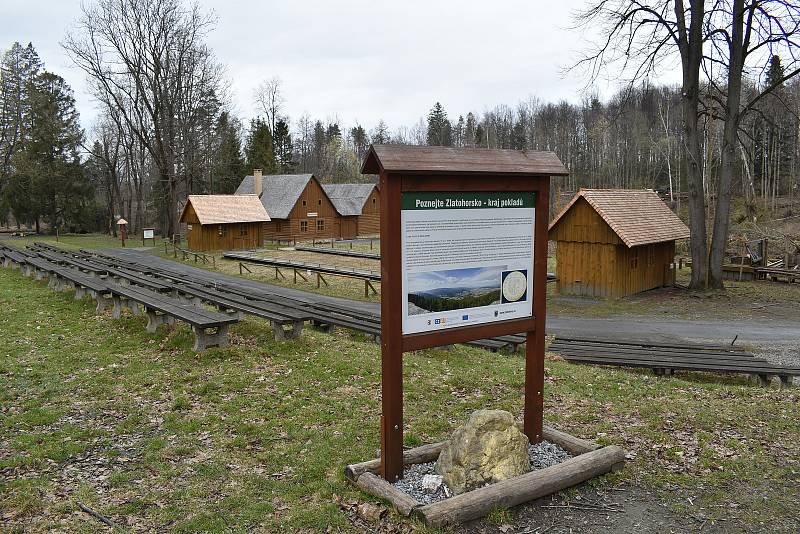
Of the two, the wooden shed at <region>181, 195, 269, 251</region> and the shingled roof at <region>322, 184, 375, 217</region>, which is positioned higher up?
the shingled roof at <region>322, 184, 375, 217</region>

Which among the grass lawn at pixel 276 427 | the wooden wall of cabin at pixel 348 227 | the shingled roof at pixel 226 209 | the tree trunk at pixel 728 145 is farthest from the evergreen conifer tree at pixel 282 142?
the grass lawn at pixel 276 427

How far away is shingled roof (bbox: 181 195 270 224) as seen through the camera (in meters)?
41.6

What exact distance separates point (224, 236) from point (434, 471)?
130 feet

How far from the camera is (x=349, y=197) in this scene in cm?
5784

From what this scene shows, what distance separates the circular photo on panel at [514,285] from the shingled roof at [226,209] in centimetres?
3773

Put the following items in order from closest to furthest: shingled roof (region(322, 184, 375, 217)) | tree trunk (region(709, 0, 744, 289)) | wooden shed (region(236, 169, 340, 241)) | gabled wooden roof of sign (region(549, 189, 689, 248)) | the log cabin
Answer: gabled wooden roof of sign (region(549, 189, 689, 248)) → tree trunk (region(709, 0, 744, 289)) → wooden shed (region(236, 169, 340, 241)) → the log cabin → shingled roof (region(322, 184, 375, 217))

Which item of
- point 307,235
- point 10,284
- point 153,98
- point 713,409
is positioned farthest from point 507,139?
point 713,409

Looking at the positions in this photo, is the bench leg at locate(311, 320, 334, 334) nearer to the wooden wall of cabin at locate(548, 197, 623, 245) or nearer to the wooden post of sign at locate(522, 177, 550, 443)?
the wooden post of sign at locate(522, 177, 550, 443)

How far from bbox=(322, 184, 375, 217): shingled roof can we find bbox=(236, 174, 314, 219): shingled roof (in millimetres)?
4860

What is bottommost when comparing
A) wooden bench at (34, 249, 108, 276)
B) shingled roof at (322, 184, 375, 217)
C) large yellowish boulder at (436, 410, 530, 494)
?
large yellowish boulder at (436, 410, 530, 494)

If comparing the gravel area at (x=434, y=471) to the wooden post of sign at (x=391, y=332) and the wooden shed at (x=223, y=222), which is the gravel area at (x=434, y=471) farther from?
the wooden shed at (x=223, y=222)

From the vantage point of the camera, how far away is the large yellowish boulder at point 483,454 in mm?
5320

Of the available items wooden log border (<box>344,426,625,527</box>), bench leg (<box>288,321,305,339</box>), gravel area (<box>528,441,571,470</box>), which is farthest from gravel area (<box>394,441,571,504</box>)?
bench leg (<box>288,321,305,339</box>)

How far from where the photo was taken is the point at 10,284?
18.8 m
